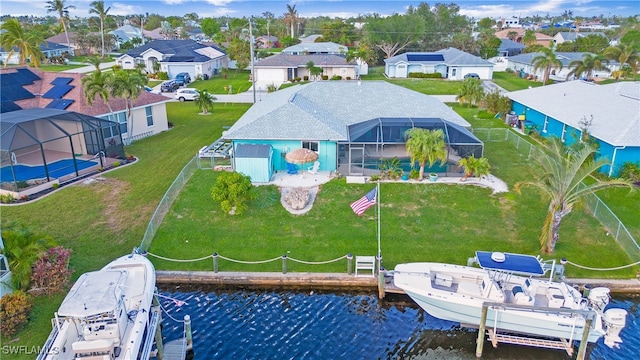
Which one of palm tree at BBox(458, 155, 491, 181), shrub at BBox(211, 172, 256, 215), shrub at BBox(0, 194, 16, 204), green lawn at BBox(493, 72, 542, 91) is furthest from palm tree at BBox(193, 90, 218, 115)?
green lawn at BBox(493, 72, 542, 91)

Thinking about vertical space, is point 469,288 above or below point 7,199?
below

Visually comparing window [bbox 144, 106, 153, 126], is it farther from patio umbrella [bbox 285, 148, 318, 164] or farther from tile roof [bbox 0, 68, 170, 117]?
patio umbrella [bbox 285, 148, 318, 164]

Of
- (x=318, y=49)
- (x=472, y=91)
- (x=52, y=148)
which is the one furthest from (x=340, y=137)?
(x=318, y=49)

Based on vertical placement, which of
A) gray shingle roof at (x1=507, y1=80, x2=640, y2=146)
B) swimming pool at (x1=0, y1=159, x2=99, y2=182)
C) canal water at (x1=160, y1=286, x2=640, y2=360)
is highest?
gray shingle roof at (x1=507, y1=80, x2=640, y2=146)

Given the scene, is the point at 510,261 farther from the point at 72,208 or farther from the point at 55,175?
the point at 55,175

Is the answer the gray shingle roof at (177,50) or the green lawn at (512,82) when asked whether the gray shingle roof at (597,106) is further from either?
the gray shingle roof at (177,50)

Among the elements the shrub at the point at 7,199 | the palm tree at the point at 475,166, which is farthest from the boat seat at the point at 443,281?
the shrub at the point at 7,199

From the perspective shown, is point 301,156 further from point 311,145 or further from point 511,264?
point 511,264
